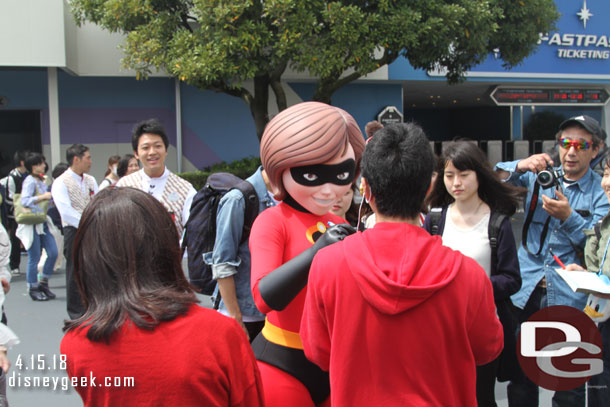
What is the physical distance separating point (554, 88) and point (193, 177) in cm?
1137

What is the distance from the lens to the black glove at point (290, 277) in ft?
5.98

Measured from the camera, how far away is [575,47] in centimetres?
1653

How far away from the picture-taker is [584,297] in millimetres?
3156

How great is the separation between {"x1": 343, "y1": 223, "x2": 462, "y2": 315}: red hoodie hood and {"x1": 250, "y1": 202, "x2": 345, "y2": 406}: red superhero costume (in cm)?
50

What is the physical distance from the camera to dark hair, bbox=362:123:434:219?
160 centimetres

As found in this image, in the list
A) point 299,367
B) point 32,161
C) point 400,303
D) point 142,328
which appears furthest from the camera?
point 32,161

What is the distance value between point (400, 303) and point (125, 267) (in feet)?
2.43

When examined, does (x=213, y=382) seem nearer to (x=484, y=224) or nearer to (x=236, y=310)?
(x=236, y=310)

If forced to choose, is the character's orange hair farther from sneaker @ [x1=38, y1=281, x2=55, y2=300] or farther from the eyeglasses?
sneaker @ [x1=38, y1=281, x2=55, y2=300]

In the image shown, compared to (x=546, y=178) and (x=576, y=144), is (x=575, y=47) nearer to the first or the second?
(x=576, y=144)

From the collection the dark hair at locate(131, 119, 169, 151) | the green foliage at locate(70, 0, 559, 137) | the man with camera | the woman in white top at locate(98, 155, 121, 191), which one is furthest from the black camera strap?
the green foliage at locate(70, 0, 559, 137)

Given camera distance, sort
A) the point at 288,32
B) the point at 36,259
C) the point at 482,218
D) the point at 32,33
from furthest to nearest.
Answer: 1. the point at 32,33
2. the point at 288,32
3. the point at 36,259
4. the point at 482,218

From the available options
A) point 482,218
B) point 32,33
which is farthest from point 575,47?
point 482,218

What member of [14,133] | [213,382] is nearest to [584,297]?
[213,382]
